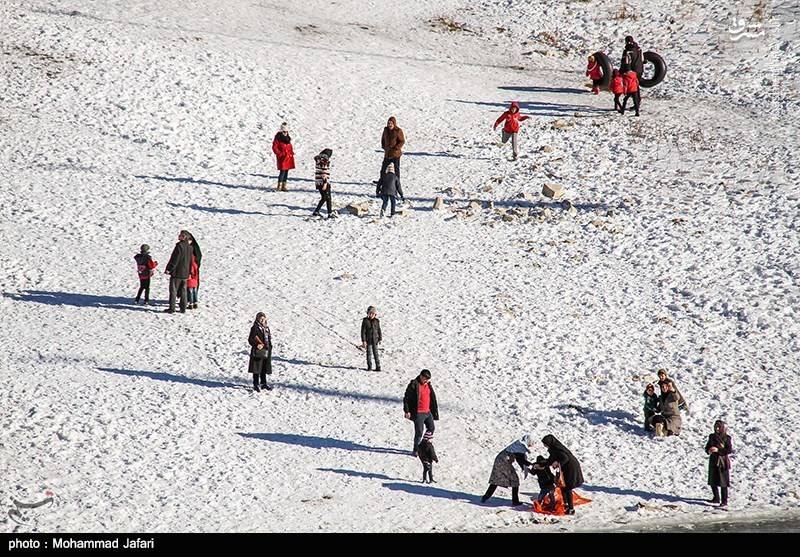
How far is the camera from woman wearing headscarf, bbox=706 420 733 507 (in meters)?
17.2

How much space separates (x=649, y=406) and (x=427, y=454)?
4787 mm

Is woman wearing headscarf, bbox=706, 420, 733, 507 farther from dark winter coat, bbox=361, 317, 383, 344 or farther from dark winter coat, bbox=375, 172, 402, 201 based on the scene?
dark winter coat, bbox=375, 172, 402, 201

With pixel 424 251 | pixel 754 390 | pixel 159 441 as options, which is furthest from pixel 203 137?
pixel 754 390

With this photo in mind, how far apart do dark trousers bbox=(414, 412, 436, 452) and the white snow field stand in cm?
53

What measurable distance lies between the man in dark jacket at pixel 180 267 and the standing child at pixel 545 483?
8.98 metres

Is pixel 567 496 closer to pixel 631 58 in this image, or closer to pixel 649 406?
pixel 649 406

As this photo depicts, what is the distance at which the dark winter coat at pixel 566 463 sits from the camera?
55.3 feet

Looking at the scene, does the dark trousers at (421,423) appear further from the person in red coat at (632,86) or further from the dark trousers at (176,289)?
the person in red coat at (632,86)

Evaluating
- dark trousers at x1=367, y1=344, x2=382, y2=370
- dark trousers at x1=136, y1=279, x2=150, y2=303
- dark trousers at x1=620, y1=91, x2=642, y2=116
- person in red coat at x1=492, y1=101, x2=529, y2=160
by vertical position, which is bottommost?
dark trousers at x1=367, y1=344, x2=382, y2=370

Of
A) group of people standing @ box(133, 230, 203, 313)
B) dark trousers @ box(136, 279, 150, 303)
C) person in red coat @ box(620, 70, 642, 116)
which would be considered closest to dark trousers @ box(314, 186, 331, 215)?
group of people standing @ box(133, 230, 203, 313)

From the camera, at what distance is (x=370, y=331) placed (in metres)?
20.6

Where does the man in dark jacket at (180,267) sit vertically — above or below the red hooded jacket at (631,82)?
below

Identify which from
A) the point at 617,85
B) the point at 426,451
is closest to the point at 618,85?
the point at 617,85

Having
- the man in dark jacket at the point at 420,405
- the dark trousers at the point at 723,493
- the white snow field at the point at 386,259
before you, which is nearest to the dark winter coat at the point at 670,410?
the white snow field at the point at 386,259
